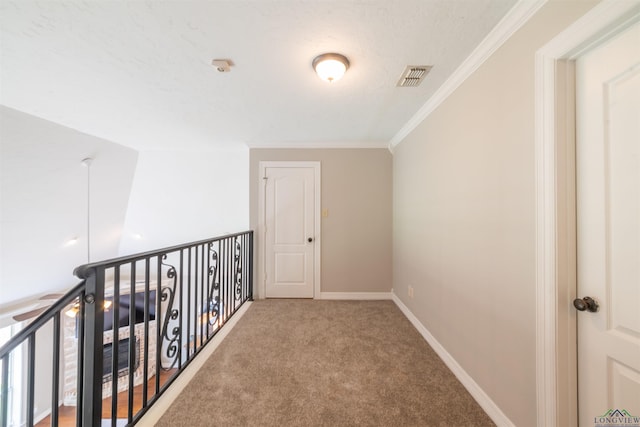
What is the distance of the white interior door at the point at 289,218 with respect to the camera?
3322 mm

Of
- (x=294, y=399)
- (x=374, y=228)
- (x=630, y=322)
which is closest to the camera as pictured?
(x=630, y=322)

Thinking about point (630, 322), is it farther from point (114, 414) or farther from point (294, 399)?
point (114, 414)

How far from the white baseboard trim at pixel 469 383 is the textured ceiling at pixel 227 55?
2223 mm

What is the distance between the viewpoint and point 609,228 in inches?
35.1

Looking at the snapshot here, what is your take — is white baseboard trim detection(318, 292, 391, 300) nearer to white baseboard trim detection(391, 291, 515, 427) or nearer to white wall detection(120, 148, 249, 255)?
white baseboard trim detection(391, 291, 515, 427)

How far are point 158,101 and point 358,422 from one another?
304 cm

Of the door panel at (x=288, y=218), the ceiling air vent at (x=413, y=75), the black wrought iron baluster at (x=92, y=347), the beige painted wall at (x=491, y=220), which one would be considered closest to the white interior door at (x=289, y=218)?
the door panel at (x=288, y=218)

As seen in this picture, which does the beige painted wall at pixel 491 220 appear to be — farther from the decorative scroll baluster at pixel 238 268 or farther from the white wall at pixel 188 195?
the white wall at pixel 188 195

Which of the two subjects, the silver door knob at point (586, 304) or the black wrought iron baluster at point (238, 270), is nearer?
the silver door knob at point (586, 304)

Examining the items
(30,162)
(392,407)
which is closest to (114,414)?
(392,407)

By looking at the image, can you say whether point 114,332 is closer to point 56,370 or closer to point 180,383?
point 56,370

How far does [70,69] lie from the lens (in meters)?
1.64

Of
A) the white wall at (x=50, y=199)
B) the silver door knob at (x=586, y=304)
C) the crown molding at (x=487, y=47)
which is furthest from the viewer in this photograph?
the white wall at (x=50, y=199)

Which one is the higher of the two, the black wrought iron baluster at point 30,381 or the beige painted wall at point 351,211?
the beige painted wall at point 351,211
